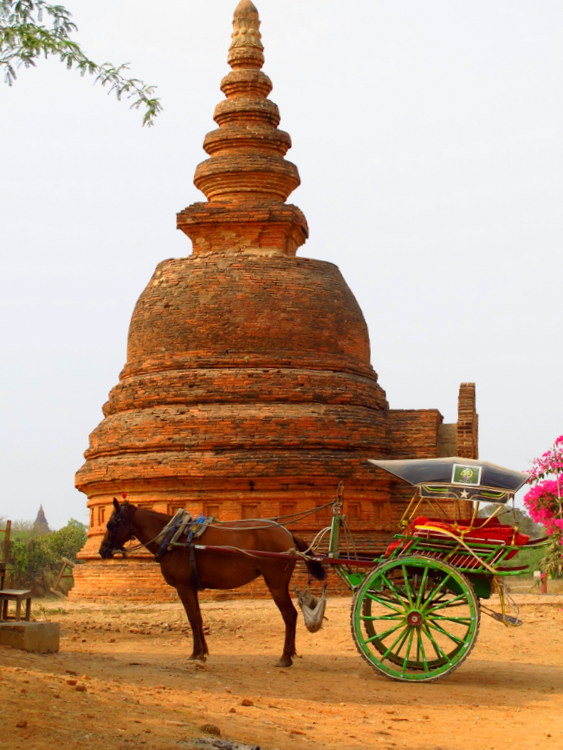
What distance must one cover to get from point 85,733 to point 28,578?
26080mm

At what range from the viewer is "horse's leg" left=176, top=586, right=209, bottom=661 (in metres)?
11.4

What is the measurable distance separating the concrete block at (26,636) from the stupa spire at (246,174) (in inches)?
456

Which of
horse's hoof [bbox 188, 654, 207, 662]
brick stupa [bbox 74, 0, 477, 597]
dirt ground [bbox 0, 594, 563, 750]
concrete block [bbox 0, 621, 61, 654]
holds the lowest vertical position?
dirt ground [bbox 0, 594, 563, 750]

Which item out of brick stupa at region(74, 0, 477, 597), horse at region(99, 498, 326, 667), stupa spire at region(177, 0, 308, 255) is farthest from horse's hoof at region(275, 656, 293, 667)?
stupa spire at region(177, 0, 308, 255)

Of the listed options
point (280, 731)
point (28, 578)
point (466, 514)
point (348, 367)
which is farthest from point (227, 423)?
point (28, 578)

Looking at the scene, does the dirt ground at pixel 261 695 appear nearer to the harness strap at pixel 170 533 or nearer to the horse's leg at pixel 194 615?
the horse's leg at pixel 194 615

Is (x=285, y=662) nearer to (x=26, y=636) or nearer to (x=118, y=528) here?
(x=118, y=528)

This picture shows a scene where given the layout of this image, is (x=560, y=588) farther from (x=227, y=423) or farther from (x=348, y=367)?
(x=227, y=423)

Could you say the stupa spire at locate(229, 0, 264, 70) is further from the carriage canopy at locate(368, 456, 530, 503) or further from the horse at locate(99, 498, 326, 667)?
the carriage canopy at locate(368, 456, 530, 503)

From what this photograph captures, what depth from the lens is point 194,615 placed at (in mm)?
11391

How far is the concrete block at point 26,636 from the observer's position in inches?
425

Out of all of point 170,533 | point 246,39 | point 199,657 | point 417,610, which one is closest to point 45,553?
point 246,39

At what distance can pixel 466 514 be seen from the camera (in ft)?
69.6

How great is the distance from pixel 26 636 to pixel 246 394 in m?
9.59
